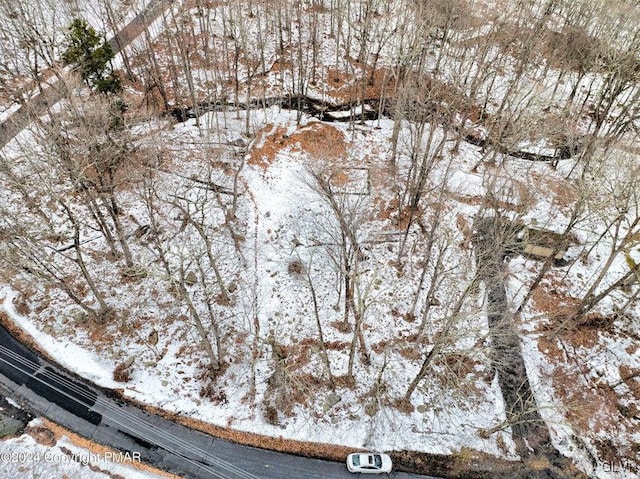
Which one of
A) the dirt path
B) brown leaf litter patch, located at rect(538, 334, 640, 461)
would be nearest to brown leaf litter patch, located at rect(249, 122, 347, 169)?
the dirt path

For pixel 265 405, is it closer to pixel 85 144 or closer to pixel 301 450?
pixel 301 450

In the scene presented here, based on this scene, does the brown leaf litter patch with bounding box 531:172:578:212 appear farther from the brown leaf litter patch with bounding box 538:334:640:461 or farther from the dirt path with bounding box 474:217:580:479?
the brown leaf litter patch with bounding box 538:334:640:461

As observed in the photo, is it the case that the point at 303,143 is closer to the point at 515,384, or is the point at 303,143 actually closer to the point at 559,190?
the point at 559,190

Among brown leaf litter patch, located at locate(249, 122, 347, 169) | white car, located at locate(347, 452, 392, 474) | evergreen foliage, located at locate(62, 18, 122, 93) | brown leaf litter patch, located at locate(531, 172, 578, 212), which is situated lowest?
white car, located at locate(347, 452, 392, 474)

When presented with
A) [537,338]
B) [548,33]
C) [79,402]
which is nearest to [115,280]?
[79,402]

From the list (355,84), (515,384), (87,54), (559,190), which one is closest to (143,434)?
(515,384)
